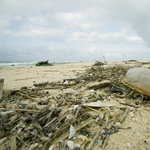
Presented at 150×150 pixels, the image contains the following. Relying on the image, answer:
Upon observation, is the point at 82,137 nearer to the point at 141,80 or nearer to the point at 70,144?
the point at 70,144

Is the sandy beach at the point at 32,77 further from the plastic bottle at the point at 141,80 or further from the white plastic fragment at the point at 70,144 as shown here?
the white plastic fragment at the point at 70,144

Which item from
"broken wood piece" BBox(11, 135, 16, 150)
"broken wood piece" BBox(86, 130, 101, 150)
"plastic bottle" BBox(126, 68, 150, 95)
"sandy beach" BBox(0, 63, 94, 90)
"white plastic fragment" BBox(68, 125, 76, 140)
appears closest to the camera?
"broken wood piece" BBox(86, 130, 101, 150)

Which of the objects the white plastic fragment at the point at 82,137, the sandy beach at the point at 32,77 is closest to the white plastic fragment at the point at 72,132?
the white plastic fragment at the point at 82,137

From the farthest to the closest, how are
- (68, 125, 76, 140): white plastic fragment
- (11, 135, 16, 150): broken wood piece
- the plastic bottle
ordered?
the plastic bottle, (68, 125, 76, 140): white plastic fragment, (11, 135, 16, 150): broken wood piece

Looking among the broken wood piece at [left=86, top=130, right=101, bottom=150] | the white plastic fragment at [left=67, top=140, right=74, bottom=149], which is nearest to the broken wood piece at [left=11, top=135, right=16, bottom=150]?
the white plastic fragment at [left=67, top=140, right=74, bottom=149]

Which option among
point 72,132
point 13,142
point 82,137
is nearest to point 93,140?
point 82,137

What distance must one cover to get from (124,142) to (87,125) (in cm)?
72

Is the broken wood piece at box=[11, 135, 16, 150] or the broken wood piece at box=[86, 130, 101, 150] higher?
the broken wood piece at box=[86, 130, 101, 150]

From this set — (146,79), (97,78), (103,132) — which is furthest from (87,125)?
(97,78)

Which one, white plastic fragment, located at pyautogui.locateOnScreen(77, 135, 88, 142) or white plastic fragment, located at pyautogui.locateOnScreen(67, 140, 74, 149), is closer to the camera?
white plastic fragment, located at pyautogui.locateOnScreen(67, 140, 74, 149)

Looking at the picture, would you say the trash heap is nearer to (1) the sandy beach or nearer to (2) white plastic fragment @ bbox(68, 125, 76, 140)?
(2) white plastic fragment @ bbox(68, 125, 76, 140)

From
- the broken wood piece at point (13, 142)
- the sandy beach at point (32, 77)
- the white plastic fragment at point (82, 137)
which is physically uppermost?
the sandy beach at point (32, 77)

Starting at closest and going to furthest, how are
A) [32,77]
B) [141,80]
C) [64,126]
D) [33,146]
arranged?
[33,146] < [64,126] < [141,80] < [32,77]

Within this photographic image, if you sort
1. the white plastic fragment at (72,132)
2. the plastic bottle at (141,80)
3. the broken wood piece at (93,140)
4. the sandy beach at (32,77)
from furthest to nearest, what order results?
the sandy beach at (32,77), the plastic bottle at (141,80), the white plastic fragment at (72,132), the broken wood piece at (93,140)
